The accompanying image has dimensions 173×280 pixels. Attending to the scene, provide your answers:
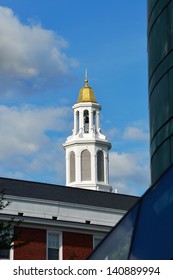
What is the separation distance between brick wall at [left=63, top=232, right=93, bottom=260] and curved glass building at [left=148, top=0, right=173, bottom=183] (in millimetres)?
30028

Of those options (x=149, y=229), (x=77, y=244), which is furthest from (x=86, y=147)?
(x=149, y=229)

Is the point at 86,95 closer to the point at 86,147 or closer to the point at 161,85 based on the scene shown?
the point at 86,147

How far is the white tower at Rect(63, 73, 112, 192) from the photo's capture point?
128 metres

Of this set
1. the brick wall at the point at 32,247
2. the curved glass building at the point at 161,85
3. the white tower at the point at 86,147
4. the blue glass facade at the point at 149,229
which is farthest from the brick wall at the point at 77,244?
the white tower at the point at 86,147

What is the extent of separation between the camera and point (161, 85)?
95.5ft

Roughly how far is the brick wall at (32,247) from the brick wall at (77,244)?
184cm

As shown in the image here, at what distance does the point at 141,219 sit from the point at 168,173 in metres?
0.80

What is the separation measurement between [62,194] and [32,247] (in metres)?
10.8

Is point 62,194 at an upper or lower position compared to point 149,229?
upper

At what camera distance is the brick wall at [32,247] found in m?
58.3

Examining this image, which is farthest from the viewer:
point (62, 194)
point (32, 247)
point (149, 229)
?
point (62, 194)

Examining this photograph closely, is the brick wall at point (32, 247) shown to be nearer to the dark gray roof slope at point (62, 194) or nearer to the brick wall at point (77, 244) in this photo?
the brick wall at point (77, 244)

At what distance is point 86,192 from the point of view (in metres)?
72.3
